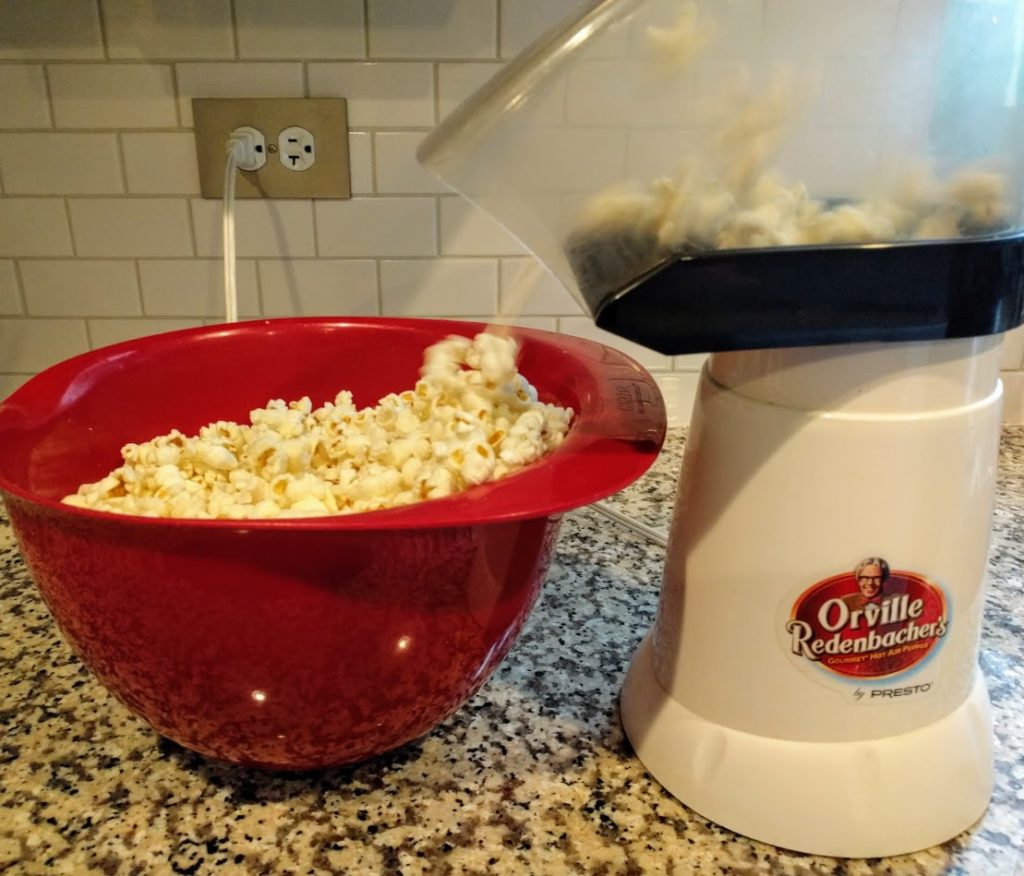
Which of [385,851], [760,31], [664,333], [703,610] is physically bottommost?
[385,851]

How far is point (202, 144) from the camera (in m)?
0.92

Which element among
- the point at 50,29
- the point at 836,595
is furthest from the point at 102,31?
the point at 836,595

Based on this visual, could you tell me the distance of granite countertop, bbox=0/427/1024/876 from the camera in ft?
1.49

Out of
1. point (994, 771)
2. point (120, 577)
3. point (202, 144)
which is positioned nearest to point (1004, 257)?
point (994, 771)

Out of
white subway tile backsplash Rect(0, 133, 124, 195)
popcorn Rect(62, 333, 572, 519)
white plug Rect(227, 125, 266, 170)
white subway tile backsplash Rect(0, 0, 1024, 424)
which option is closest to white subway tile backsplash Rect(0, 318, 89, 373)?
white subway tile backsplash Rect(0, 0, 1024, 424)

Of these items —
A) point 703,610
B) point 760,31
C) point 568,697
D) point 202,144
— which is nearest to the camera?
point 760,31

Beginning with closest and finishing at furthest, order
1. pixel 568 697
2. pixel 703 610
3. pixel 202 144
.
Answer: pixel 703 610, pixel 568 697, pixel 202 144

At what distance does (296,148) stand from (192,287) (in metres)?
0.20

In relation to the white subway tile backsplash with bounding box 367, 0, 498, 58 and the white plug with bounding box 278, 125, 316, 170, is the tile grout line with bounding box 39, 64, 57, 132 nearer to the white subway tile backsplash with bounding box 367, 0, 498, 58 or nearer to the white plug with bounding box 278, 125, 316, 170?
the white plug with bounding box 278, 125, 316, 170

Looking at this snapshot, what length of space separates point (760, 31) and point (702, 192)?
70 mm

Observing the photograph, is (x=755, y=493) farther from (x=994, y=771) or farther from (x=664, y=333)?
(x=994, y=771)

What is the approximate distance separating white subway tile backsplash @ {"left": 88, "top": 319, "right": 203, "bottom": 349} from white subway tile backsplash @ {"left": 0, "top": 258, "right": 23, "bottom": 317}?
3.3 inches

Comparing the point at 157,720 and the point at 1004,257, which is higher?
the point at 1004,257

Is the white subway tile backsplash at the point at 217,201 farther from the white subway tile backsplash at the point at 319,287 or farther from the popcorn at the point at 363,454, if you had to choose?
the popcorn at the point at 363,454
